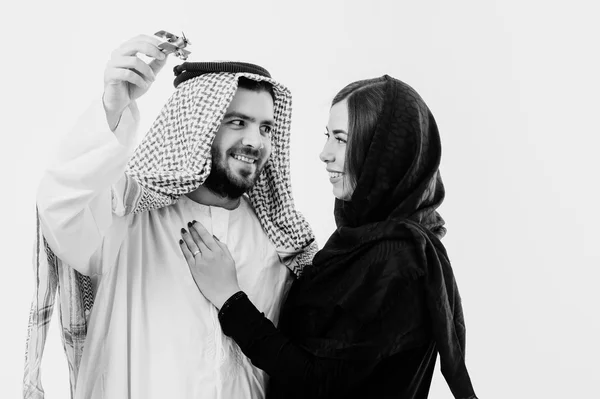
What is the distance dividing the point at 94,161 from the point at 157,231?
454mm

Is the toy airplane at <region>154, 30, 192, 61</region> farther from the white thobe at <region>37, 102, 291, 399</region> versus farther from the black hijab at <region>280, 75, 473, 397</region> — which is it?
the black hijab at <region>280, 75, 473, 397</region>

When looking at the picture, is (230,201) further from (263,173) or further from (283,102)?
(283,102)

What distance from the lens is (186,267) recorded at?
6.51 feet

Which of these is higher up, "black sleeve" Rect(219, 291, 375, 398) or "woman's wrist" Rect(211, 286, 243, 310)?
"woman's wrist" Rect(211, 286, 243, 310)


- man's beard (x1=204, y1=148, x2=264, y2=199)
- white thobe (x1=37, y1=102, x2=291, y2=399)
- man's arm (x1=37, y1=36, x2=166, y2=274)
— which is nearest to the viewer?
man's arm (x1=37, y1=36, x2=166, y2=274)

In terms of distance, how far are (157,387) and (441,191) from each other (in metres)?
0.99

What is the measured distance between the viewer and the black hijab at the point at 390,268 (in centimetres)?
192

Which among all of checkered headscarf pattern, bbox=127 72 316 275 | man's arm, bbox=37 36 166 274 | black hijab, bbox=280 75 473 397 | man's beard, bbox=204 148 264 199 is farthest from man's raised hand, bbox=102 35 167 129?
black hijab, bbox=280 75 473 397

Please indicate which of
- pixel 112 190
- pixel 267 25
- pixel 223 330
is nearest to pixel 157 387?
pixel 223 330

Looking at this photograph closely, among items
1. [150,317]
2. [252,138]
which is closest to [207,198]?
[252,138]

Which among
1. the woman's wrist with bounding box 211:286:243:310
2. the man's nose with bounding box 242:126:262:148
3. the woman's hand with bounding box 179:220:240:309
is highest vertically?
the man's nose with bounding box 242:126:262:148

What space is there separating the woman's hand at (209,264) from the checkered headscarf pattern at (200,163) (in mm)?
120

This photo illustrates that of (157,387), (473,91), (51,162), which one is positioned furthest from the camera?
(473,91)

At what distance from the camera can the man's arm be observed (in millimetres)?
1582
